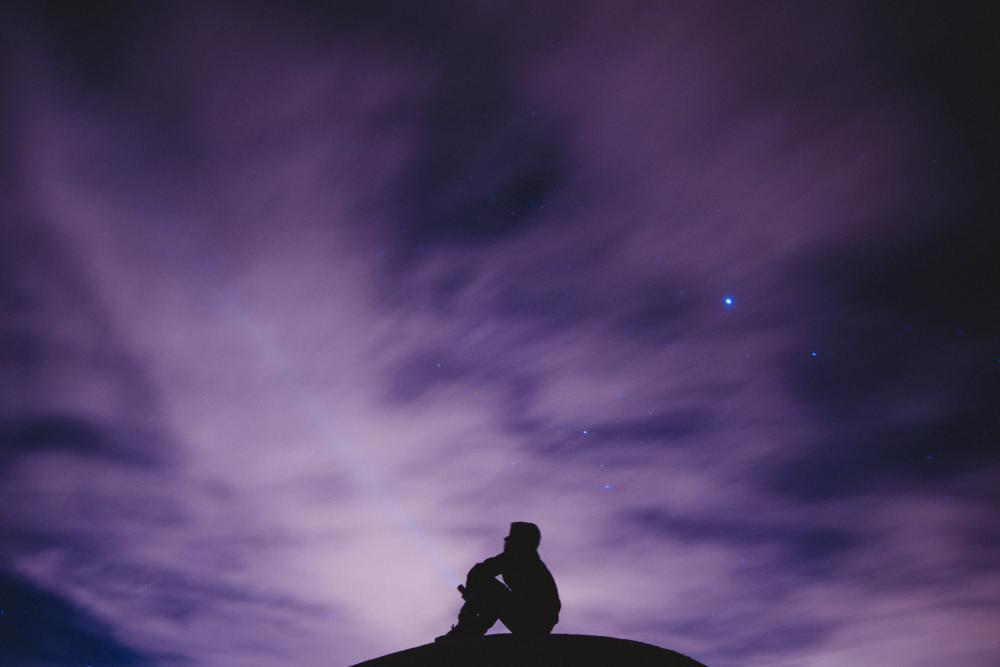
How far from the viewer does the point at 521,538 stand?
6980 millimetres

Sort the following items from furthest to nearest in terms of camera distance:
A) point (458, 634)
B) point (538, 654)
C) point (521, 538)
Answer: point (521, 538)
point (458, 634)
point (538, 654)

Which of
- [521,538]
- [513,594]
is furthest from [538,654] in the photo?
[521,538]

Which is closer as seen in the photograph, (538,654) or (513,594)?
(538,654)

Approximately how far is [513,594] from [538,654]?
3.90 ft

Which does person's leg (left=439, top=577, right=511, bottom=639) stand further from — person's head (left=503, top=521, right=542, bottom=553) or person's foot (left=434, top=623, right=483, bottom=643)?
person's head (left=503, top=521, right=542, bottom=553)

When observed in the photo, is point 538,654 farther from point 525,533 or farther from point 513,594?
point 525,533

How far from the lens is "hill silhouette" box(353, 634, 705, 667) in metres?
5.52

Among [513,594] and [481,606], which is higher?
[513,594]

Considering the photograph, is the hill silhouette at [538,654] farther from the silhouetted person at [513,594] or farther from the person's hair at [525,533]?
the person's hair at [525,533]

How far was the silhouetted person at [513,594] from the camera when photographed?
6.64 meters

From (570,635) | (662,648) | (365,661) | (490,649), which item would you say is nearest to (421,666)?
(490,649)

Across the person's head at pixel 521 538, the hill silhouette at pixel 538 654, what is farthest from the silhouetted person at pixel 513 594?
the hill silhouette at pixel 538 654

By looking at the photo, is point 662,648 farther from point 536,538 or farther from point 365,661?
point 365,661

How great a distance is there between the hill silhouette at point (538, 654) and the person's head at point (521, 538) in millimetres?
1088
